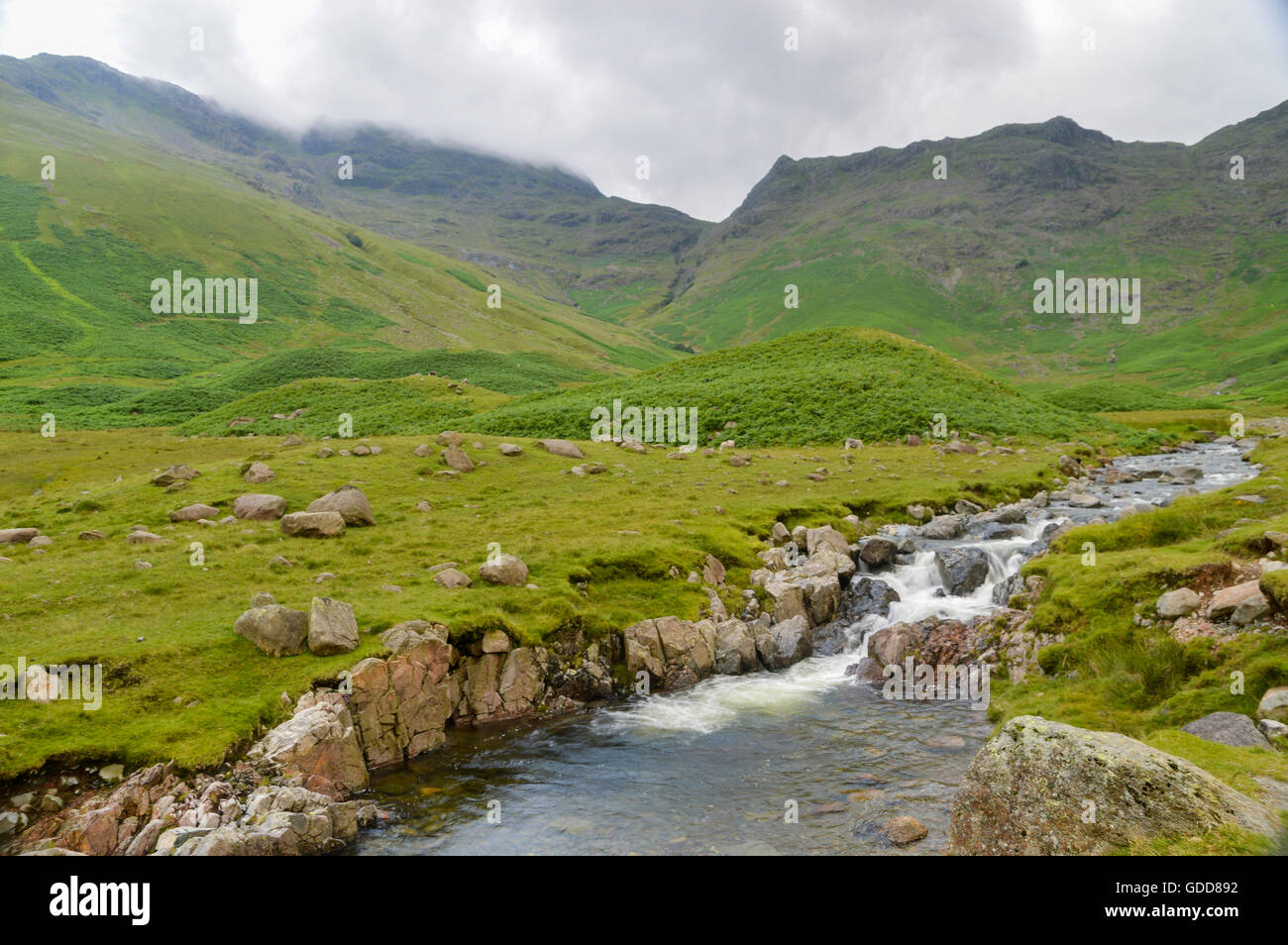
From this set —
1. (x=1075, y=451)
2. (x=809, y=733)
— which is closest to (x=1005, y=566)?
(x=809, y=733)

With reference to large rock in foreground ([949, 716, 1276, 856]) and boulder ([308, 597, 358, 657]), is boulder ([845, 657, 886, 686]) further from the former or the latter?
boulder ([308, 597, 358, 657])

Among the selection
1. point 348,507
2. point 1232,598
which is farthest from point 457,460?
point 1232,598

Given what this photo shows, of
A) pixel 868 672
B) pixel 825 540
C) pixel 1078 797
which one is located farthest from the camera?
pixel 825 540

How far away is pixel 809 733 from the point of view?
64.4 ft

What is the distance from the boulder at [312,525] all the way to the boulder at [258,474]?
6806mm

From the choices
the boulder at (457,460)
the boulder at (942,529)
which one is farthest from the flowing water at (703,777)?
the boulder at (457,460)

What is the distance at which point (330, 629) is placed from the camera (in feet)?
61.8

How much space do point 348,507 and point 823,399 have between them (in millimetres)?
51977

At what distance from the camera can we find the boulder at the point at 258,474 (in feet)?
113

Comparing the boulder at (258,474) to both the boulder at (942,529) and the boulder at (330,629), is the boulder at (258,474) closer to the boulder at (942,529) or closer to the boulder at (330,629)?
the boulder at (330,629)

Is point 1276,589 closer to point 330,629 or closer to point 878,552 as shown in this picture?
point 878,552
